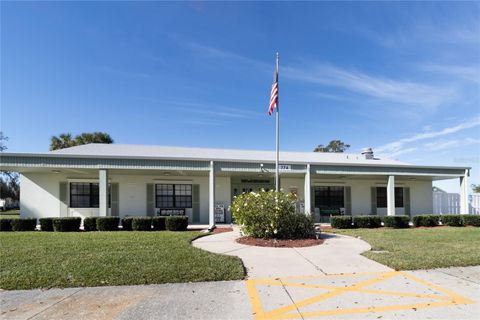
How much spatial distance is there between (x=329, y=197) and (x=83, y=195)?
15.7 m

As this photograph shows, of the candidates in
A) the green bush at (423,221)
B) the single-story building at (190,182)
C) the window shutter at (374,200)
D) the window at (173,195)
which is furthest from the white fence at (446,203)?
the window at (173,195)

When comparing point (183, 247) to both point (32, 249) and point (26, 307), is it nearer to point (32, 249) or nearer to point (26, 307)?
point (32, 249)

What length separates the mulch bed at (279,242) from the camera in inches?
389

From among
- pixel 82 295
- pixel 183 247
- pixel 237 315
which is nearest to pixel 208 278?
pixel 237 315

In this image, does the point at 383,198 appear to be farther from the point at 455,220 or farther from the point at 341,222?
the point at 341,222

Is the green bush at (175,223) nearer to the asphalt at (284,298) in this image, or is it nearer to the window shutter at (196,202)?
the window shutter at (196,202)

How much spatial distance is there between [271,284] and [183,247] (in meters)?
4.17

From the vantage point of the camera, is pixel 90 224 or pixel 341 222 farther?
pixel 341 222

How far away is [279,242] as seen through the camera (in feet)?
33.8

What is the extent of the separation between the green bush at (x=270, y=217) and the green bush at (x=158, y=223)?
4.57 m

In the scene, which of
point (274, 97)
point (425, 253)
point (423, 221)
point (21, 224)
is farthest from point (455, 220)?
point (21, 224)

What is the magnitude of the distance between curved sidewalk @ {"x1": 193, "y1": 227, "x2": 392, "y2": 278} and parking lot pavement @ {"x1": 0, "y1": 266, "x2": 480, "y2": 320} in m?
0.66

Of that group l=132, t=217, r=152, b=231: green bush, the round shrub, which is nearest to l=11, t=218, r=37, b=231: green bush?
the round shrub

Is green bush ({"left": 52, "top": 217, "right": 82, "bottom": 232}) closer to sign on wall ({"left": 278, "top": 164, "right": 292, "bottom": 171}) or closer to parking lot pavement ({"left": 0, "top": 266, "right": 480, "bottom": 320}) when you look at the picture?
parking lot pavement ({"left": 0, "top": 266, "right": 480, "bottom": 320})
